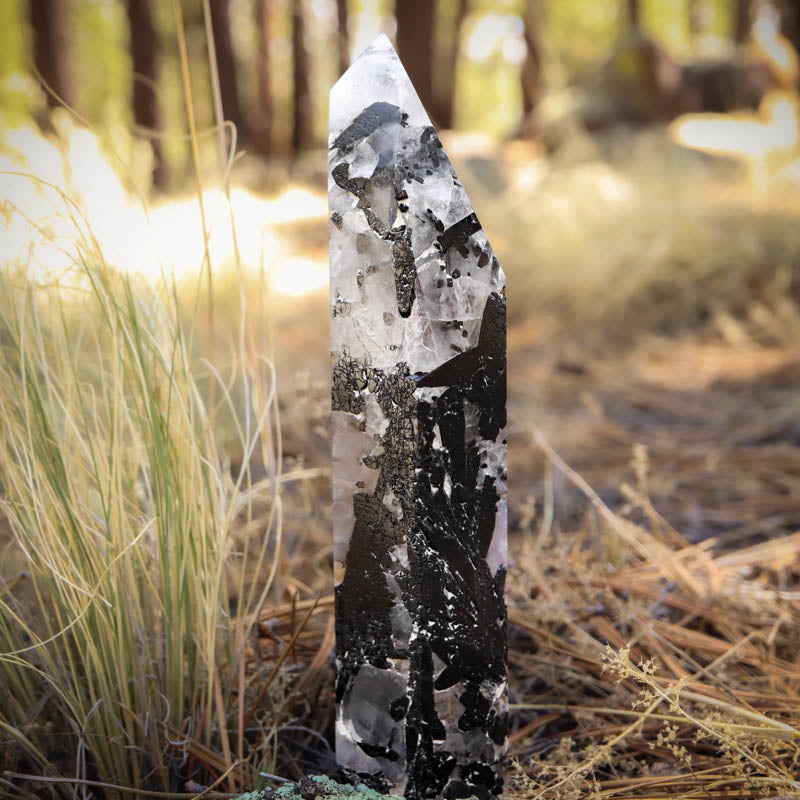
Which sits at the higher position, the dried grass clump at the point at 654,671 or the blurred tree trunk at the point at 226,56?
the blurred tree trunk at the point at 226,56

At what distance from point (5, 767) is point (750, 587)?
4.31 feet

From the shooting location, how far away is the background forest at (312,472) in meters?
0.92

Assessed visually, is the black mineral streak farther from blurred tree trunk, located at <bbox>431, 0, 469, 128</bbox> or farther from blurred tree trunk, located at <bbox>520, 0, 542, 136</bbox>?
blurred tree trunk, located at <bbox>520, 0, 542, 136</bbox>

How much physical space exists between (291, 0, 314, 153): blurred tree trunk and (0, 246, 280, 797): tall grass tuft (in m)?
11.5

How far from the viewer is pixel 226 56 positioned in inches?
366

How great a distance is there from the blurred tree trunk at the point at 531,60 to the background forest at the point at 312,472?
5.82 metres

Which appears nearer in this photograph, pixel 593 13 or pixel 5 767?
pixel 5 767

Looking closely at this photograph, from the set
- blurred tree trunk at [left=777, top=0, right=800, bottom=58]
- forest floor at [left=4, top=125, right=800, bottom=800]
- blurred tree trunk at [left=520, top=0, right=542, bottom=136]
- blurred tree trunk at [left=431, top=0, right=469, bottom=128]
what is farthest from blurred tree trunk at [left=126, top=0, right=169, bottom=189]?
blurred tree trunk at [left=777, top=0, right=800, bottom=58]

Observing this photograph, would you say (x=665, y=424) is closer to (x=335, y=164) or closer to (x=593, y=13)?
(x=335, y=164)

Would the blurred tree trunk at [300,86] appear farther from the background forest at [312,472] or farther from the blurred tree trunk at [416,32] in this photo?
the background forest at [312,472]

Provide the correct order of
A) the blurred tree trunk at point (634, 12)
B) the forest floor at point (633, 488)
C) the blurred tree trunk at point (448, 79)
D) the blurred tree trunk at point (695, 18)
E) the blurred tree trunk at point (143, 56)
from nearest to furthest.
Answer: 1. the forest floor at point (633, 488)
2. the blurred tree trunk at point (143, 56)
3. the blurred tree trunk at point (448, 79)
4. the blurred tree trunk at point (634, 12)
5. the blurred tree trunk at point (695, 18)

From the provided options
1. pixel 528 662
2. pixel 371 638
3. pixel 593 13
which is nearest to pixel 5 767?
pixel 371 638

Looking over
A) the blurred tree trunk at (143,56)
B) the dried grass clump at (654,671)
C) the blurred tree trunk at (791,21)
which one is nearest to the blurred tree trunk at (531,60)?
the blurred tree trunk at (143,56)

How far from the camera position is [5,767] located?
3.13 feet
